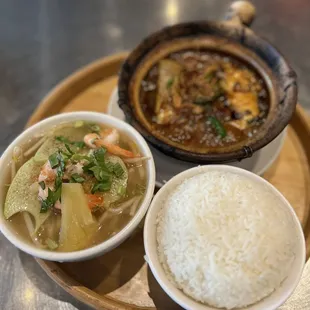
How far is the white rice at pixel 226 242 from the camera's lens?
1543 mm

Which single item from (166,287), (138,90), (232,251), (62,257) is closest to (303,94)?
(138,90)

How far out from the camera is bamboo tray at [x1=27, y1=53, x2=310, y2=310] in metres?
1.82

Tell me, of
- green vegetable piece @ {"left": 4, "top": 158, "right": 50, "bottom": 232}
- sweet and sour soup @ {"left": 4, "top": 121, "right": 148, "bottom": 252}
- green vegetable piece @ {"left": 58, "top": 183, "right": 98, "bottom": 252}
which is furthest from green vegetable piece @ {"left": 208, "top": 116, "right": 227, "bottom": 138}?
green vegetable piece @ {"left": 4, "top": 158, "right": 50, "bottom": 232}

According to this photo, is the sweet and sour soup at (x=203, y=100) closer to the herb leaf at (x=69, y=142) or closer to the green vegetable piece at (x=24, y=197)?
the herb leaf at (x=69, y=142)

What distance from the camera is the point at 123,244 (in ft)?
6.53

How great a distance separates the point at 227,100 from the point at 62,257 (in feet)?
4.04

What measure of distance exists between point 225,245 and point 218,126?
0.75 metres

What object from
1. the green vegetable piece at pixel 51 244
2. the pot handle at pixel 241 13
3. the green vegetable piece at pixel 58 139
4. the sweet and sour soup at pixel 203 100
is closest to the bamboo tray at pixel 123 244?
the green vegetable piece at pixel 51 244

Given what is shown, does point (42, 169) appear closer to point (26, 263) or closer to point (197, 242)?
point (26, 263)

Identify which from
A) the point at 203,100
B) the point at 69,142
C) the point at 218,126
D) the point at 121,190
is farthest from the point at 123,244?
the point at 203,100

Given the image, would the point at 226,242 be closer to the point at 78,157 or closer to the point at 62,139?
the point at 78,157

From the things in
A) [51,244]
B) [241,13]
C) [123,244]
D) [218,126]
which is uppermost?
[241,13]

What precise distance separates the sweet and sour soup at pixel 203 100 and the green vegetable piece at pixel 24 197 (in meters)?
0.64

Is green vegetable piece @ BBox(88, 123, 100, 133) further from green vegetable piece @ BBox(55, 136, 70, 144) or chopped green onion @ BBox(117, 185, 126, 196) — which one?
chopped green onion @ BBox(117, 185, 126, 196)
